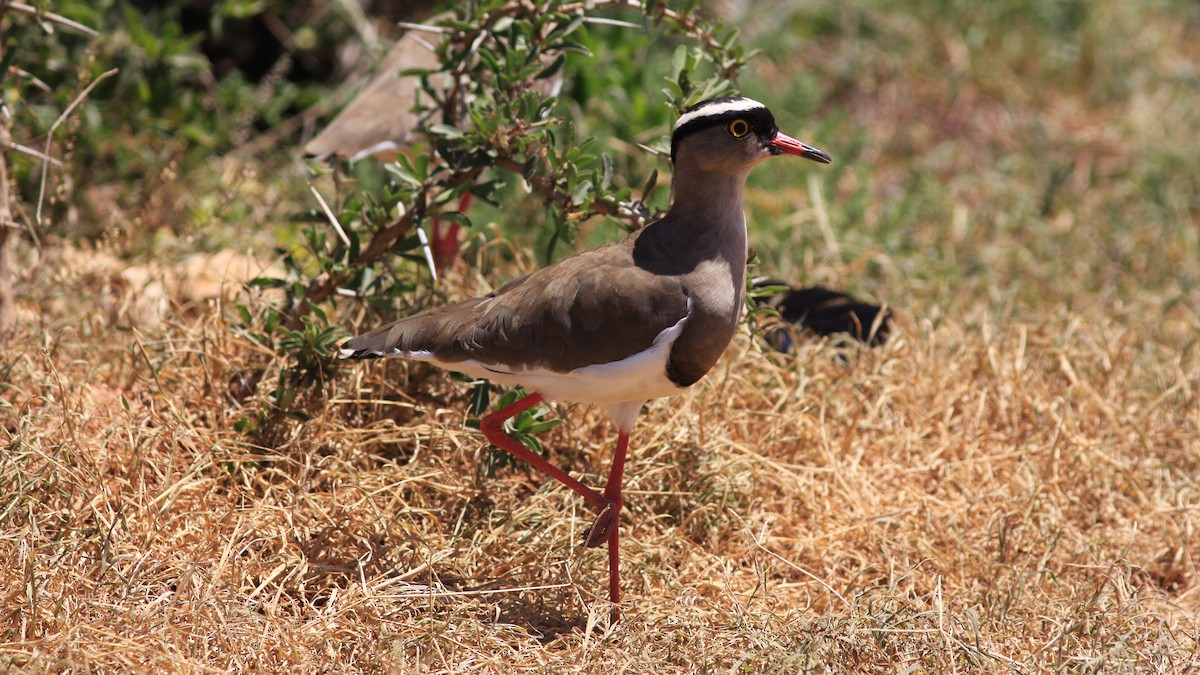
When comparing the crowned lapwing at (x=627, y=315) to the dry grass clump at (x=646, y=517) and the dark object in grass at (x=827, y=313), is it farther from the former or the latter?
the dark object in grass at (x=827, y=313)

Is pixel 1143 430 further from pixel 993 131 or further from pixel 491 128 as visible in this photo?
pixel 993 131

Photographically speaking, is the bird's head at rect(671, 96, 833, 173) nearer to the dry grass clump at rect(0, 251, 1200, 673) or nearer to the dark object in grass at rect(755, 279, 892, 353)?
the dry grass clump at rect(0, 251, 1200, 673)

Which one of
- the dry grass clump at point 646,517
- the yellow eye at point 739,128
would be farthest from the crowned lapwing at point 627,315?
the dry grass clump at point 646,517

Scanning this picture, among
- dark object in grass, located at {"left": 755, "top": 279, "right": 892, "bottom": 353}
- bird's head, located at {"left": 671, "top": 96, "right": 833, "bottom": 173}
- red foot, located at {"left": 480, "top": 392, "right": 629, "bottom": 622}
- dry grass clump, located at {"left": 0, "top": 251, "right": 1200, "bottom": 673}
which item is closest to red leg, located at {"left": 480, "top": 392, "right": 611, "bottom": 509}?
red foot, located at {"left": 480, "top": 392, "right": 629, "bottom": 622}

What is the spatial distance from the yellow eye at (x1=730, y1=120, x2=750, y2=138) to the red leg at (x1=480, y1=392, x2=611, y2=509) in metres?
0.99

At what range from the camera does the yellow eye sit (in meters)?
3.68

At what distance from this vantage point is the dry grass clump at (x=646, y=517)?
3430mm

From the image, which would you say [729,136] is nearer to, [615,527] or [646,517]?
[615,527]

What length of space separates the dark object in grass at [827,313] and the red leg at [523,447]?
1448 mm

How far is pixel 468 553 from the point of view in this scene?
391cm

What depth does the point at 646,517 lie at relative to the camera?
424 cm

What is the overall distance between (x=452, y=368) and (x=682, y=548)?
1033 millimetres

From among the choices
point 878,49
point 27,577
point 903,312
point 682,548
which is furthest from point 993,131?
point 27,577

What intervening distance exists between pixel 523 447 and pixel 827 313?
5.83 ft
